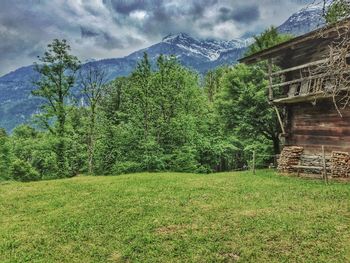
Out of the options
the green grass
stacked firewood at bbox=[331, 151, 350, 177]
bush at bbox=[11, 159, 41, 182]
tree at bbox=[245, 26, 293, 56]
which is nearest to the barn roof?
stacked firewood at bbox=[331, 151, 350, 177]

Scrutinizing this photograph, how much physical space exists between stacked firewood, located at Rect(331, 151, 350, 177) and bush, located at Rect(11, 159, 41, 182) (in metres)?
35.8

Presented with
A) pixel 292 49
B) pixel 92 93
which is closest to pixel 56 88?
pixel 92 93

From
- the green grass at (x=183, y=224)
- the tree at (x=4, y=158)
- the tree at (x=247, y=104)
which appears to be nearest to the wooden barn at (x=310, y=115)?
the green grass at (x=183, y=224)

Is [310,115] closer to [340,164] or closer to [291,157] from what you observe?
[291,157]

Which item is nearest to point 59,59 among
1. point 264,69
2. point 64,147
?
point 64,147

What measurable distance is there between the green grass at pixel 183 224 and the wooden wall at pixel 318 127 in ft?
12.7

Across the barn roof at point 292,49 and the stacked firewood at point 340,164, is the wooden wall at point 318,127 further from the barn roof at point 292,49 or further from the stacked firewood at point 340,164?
the barn roof at point 292,49

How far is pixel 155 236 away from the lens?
500 inches

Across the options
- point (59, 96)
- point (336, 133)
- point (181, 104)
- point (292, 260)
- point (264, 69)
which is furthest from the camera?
point (59, 96)

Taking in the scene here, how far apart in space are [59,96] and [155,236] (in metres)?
38.2

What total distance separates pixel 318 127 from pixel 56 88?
34419 millimetres

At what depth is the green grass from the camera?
1108 cm

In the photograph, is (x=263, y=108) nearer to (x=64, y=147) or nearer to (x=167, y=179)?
(x=167, y=179)

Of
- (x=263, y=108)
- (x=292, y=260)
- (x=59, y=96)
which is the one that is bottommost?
(x=292, y=260)
